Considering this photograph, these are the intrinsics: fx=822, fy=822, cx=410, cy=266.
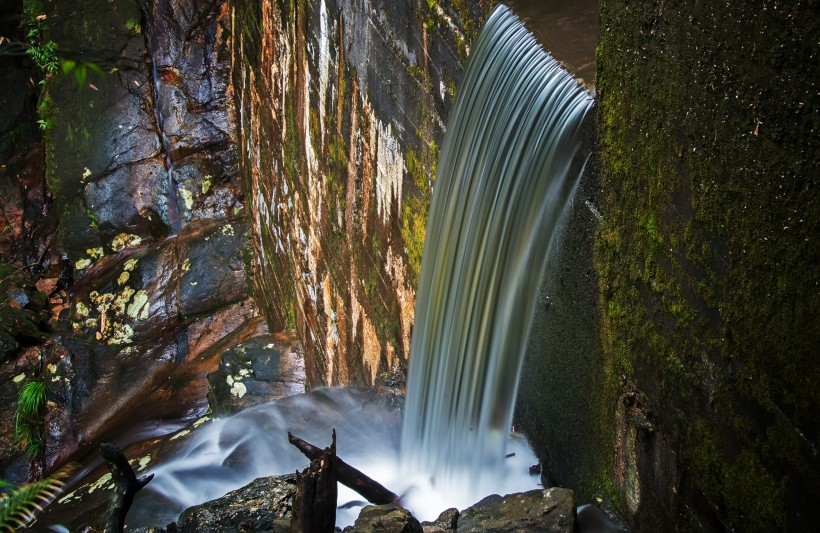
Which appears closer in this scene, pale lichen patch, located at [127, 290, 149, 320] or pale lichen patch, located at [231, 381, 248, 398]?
pale lichen patch, located at [231, 381, 248, 398]

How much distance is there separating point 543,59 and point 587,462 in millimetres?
1581

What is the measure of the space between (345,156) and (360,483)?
117 inches

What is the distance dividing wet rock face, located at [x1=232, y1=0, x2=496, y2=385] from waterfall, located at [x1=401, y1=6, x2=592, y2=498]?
1.39ft

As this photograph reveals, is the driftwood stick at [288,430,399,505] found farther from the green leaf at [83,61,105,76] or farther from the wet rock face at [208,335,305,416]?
the wet rock face at [208,335,305,416]

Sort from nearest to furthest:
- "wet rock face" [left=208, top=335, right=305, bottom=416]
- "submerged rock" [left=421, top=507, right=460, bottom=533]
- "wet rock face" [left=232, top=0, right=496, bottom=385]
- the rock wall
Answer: "submerged rock" [left=421, top=507, right=460, bottom=533] → "wet rock face" [left=232, top=0, right=496, bottom=385] → "wet rock face" [left=208, top=335, right=305, bottom=416] → the rock wall

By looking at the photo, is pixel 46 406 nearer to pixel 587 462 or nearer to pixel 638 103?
pixel 587 462

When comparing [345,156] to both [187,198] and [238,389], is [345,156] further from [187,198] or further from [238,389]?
[187,198]

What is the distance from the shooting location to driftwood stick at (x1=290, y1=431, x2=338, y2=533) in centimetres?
284

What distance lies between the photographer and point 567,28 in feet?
11.8

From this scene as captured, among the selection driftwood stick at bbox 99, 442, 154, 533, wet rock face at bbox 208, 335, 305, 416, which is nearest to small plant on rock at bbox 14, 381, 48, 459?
wet rock face at bbox 208, 335, 305, 416

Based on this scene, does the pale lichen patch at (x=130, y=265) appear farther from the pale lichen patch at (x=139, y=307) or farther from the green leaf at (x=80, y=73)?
the green leaf at (x=80, y=73)

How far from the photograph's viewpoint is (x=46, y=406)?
9031 mm

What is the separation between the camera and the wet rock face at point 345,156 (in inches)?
178

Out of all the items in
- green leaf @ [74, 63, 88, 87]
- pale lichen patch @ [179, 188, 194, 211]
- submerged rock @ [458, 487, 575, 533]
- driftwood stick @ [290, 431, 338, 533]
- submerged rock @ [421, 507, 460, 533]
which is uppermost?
green leaf @ [74, 63, 88, 87]
